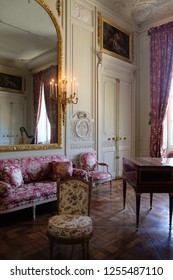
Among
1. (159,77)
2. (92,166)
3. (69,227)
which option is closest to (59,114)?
(92,166)

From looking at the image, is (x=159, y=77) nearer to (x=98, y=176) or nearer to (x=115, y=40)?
(x=115, y=40)

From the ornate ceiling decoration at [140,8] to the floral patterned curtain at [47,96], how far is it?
2.63 metres

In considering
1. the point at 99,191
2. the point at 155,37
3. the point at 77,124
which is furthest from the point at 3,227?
the point at 155,37

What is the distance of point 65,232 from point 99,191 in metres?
2.93

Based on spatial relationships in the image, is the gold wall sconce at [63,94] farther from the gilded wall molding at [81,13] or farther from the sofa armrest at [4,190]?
the sofa armrest at [4,190]

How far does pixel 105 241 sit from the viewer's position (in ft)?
8.32

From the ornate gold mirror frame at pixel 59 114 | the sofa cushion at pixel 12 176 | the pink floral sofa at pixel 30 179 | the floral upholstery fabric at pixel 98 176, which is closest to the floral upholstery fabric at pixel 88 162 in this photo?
the floral upholstery fabric at pixel 98 176

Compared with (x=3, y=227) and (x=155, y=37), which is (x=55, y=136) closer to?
(x=3, y=227)

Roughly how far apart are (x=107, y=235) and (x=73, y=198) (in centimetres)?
78

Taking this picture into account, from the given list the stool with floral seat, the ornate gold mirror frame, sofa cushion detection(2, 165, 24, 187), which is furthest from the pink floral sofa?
the stool with floral seat

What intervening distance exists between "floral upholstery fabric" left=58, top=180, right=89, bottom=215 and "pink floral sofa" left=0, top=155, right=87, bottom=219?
39 cm

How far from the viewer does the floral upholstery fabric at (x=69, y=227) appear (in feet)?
6.48

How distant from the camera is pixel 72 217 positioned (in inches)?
85.6
